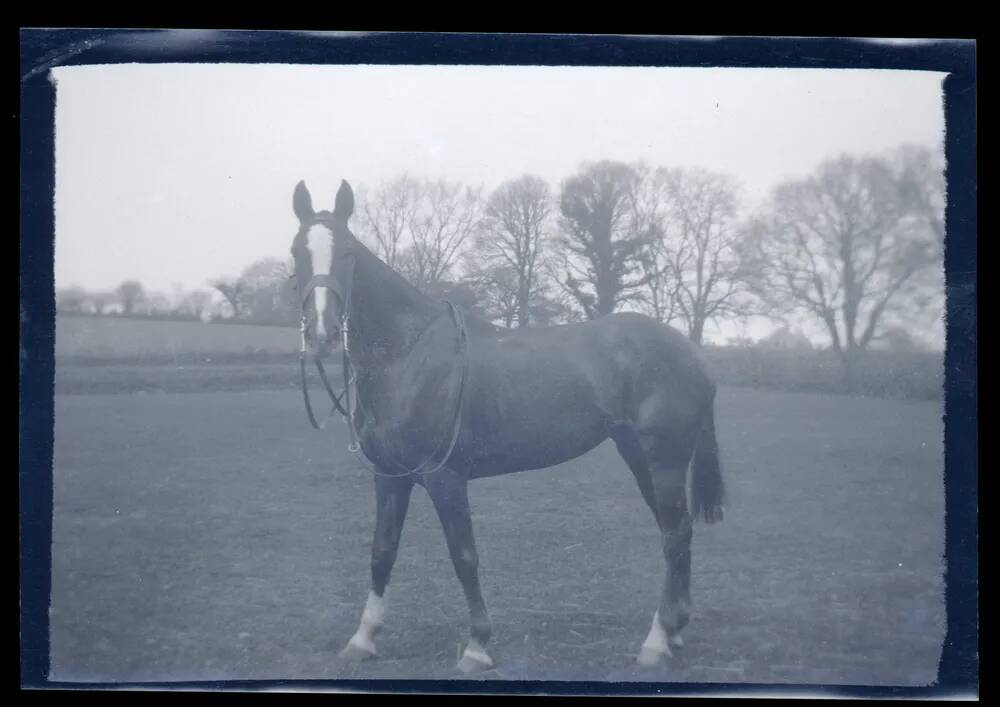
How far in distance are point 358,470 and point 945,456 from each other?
139 inches

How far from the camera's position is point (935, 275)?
4867 millimetres

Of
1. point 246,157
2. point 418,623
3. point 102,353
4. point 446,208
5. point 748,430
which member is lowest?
point 418,623

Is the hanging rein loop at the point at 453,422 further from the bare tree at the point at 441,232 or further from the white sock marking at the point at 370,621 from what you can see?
the white sock marking at the point at 370,621

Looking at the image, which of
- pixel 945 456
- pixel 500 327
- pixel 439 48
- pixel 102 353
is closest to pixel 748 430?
pixel 945 456

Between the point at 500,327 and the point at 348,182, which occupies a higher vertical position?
the point at 348,182

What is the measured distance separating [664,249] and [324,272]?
1.99 meters

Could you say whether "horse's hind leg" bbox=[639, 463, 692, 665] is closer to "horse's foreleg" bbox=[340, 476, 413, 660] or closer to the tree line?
the tree line

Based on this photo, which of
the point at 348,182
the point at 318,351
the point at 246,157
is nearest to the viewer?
the point at 318,351

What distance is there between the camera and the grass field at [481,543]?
4.62 meters

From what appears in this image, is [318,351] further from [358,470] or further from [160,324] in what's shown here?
[160,324]

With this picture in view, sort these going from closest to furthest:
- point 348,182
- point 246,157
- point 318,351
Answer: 1. point 318,351
2. point 348,182
3. point 246,157

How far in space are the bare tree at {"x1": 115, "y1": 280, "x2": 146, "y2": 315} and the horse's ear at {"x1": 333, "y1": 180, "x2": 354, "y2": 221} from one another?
1.33 meters

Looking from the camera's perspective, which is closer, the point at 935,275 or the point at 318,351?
the point at 318,351

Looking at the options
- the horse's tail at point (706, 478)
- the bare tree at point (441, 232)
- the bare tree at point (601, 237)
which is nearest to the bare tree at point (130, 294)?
the bare tree at point (441, 232)
